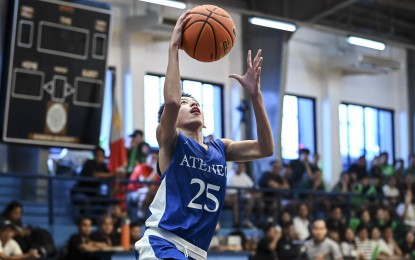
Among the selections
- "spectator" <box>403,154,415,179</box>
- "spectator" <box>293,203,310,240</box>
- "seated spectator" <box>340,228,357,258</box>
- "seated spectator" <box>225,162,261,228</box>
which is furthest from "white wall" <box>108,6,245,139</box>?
"spectator" <box>403,154,415,179</box>

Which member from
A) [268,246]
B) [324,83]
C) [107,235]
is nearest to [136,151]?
[107,235]

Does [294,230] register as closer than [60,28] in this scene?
No

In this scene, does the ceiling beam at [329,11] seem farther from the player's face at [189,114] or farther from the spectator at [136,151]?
the player's face at [189,114]

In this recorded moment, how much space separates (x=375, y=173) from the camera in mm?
19984

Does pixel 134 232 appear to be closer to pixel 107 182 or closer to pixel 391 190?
pixel 107 182

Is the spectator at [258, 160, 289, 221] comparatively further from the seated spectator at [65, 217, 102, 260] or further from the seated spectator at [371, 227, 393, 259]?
the seated spectator at [65, 217, 102, 260]

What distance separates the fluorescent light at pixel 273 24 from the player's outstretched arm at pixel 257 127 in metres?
11.9

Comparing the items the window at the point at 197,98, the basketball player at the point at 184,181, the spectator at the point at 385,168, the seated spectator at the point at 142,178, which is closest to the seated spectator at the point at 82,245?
the seated spectator at the point at 142,178

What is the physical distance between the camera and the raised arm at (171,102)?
501 centimetres

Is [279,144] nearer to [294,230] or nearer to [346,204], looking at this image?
[346,204]

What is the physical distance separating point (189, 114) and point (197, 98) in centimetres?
1406

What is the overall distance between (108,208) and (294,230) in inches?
132

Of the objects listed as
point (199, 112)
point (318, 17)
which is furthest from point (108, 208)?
point (199, 112)

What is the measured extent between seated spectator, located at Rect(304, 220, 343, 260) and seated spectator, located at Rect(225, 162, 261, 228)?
3.04 meters
